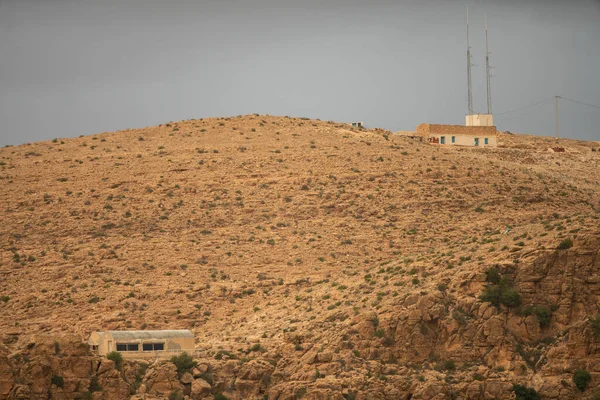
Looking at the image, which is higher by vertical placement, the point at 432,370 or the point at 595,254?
the point at 595,254

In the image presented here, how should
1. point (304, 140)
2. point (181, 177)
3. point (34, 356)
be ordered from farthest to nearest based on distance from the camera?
1. point (304, 140)
2. point (181, 177)
3. point (34, 356)

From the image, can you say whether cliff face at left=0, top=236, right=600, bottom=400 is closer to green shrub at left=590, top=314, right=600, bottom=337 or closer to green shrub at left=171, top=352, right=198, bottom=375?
green shrub at left=590, top=314, right=600, bottom=337

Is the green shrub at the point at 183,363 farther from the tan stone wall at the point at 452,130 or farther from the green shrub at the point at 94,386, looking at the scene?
the tan stone wall at the point at 452,130

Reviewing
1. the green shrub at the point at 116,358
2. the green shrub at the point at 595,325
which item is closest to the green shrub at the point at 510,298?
the green shrub at the point at 595,325

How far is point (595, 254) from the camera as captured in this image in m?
62.1

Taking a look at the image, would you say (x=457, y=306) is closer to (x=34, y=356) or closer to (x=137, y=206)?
(x=34, y=356)

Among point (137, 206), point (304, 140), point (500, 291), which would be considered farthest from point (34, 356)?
point (304, 140)

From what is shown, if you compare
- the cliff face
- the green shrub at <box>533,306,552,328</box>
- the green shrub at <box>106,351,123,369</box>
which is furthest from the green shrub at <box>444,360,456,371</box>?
the green shrub at <box>106,351,123,369</box>

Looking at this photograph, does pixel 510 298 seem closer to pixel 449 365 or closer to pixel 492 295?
pixel 492 295

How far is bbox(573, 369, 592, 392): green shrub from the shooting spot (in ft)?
193

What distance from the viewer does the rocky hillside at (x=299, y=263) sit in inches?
2330

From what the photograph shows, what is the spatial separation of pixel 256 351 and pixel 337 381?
3.93 metres

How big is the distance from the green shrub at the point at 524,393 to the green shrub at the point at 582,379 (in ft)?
4.71

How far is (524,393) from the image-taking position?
2319 inches
